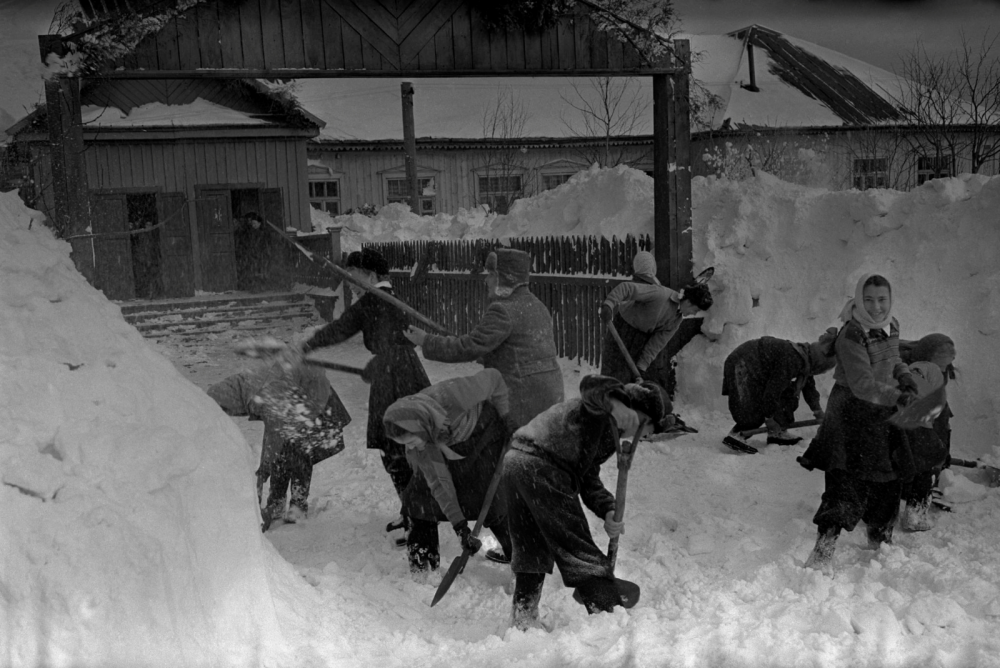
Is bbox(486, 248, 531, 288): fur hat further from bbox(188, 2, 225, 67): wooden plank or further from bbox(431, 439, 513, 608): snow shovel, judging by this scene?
bbox(188, 2, 225, 67): wooden plank

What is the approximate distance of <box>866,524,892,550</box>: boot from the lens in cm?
452

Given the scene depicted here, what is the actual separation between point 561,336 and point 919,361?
4.71m

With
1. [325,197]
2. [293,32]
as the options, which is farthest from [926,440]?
[325,197]

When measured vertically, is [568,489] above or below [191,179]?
below

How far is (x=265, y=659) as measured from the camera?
9.89 feet

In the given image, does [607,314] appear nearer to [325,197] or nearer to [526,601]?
[526,601]

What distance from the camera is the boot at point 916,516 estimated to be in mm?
4832

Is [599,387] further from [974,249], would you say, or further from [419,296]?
[419,296]

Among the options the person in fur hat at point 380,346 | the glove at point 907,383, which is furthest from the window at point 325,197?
the glove at point 907,383

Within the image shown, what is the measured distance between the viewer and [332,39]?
680 cm

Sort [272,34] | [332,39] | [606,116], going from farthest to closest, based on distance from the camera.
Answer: [606,116] < [332,39] < [272,34]

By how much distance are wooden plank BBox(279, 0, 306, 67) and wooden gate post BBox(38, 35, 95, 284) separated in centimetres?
152

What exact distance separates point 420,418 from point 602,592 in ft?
3.57

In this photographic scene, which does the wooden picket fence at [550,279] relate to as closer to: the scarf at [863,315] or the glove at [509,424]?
the scarf at [863,315]
